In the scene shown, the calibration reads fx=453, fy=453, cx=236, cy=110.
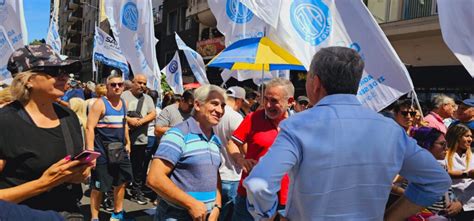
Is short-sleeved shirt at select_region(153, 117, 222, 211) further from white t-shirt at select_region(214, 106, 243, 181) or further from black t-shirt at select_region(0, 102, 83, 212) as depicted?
white t-shirt at select_region(214, 106, 243, 181)

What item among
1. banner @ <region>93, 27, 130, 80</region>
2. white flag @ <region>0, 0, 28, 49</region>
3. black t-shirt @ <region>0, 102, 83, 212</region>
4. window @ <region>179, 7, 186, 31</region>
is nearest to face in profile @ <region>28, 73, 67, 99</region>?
black t-shirt @ <region>0, 102, 83, 212</region>

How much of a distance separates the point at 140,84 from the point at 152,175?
411cm

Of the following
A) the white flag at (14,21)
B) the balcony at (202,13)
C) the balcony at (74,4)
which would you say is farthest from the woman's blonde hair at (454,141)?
the balcony at (74,4)

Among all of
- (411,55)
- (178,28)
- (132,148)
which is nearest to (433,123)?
(132,148)

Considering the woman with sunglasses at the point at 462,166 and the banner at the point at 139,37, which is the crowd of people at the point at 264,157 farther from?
the banner at the point at 139,37

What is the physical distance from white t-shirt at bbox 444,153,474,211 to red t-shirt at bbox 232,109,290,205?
191 cm

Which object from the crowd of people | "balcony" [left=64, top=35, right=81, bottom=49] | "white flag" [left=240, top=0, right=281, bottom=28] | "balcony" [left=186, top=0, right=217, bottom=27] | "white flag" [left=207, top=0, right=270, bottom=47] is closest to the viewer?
the crowd of people

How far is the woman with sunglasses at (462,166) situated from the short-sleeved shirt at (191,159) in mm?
2408

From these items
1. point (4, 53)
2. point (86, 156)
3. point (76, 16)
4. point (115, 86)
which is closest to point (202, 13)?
point (115, 86)

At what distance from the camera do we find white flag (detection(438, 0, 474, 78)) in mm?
3010

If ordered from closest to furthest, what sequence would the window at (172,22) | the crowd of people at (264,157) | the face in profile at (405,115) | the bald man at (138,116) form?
the crowd of people at (264,157) → the face in profile at (405,115) → the bald man at (138,116) → the window at (172,22)

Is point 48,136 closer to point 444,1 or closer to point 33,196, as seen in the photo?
point 33,196

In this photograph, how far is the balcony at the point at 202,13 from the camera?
2610 cm

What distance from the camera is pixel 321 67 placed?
1.95 meters
